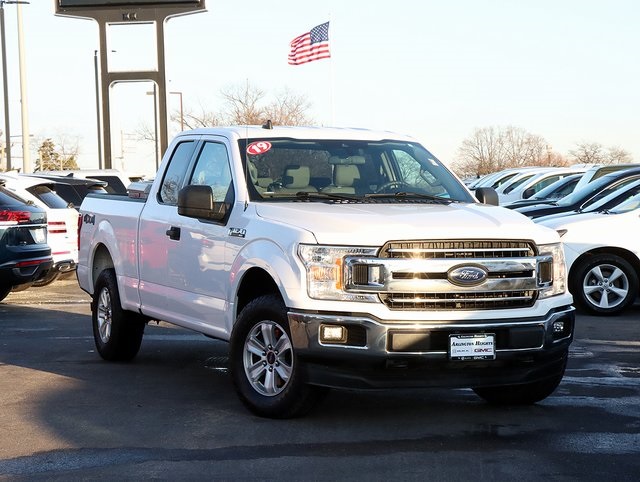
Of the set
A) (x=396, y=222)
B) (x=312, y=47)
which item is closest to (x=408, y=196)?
(x=396, y=222)

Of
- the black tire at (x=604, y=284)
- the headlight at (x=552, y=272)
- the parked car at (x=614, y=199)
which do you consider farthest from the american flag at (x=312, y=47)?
the headlight at (x=552, y=272)

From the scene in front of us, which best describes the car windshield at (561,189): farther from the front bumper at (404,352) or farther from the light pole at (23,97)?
the front bumper at (404,352)

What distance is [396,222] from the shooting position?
7148mm

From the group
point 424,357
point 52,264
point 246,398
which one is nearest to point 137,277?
point 246,398

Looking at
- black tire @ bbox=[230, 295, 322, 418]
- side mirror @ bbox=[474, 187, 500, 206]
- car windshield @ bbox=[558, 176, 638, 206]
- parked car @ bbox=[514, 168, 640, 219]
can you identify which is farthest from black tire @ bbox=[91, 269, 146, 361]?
car windshield @ bbox=[558, 176, 638, 206]

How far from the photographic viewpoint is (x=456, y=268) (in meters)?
7.05

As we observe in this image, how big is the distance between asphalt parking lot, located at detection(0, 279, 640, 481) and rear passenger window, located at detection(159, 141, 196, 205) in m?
1.47

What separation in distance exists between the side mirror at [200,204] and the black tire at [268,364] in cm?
84

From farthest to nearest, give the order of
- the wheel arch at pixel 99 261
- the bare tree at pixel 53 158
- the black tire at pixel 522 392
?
the bare tree at pixel 53 158, the wheel arch at pixel 99 261, the black tire at pixel 522 392

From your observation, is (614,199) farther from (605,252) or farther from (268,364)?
(268,364)

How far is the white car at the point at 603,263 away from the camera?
13.4m

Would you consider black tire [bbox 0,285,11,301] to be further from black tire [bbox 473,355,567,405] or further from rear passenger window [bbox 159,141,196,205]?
black tire [bbox 473,355,567,405]

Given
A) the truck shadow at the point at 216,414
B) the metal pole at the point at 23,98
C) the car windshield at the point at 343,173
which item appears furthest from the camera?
the metal pole at the point at 23,98

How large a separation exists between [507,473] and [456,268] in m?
1.48
